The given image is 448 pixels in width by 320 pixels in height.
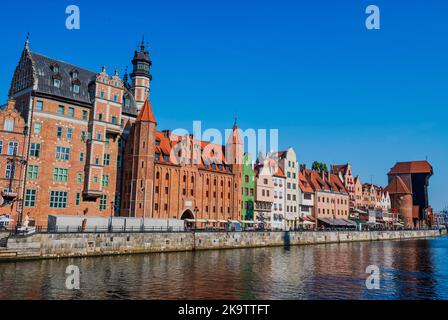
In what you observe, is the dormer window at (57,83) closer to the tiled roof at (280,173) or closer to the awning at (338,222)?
the tiled roof at (280,173)

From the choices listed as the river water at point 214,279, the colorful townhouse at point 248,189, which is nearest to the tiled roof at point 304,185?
A: the colorful townhouse at point 248,189

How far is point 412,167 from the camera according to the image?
19350 centimetres

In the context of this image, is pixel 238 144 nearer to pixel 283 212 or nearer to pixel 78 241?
pixel 283 212

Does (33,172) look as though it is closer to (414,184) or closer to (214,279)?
(214,279)

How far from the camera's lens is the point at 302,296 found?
30234 mm

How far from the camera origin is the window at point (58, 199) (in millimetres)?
62263

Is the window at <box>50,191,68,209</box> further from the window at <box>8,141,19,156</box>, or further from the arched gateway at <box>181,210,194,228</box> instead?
the arched gateway at <box>181,210,194,228</box>

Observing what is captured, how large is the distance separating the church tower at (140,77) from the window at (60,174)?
24.9 metres

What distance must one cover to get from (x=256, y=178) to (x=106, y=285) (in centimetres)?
6775

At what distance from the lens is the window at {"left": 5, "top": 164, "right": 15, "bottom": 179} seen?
57.9m

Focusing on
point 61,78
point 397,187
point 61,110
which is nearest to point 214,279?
point 61,110

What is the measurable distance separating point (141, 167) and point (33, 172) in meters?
17.2

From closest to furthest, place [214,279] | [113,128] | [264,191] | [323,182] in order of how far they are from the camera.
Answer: [214,279] → [113,128] → [264,191] → [323,182]
